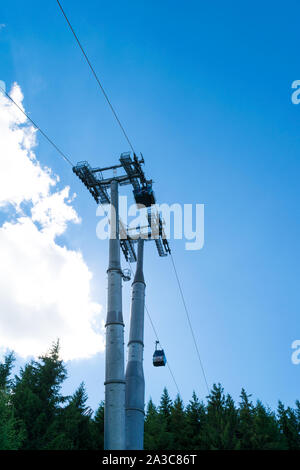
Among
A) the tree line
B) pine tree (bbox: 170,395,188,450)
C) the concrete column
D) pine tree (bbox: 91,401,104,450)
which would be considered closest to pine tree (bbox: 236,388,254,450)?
the tree line

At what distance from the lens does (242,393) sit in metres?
39.3

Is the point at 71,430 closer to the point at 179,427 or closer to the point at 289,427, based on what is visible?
the point at 179,427

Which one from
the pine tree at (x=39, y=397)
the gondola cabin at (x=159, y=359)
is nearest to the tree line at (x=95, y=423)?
the pine tree at (x=39, y=397)

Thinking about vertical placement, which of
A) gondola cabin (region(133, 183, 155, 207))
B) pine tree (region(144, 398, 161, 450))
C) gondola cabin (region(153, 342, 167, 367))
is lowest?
pine tree (region(144, 398, 161, 450))

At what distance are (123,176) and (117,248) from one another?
15.7 ft

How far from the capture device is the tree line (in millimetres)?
28234

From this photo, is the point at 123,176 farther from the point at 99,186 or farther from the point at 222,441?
the point at 222,441

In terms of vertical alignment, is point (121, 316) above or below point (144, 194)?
below

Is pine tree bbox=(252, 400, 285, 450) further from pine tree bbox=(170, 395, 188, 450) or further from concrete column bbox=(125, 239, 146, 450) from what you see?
concrete column bbox=(125, 239, 146, 450)

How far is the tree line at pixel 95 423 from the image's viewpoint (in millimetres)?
28234

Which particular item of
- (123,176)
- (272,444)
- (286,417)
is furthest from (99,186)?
(286,417)

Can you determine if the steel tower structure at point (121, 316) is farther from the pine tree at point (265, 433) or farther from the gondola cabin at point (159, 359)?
the pine tree at point (265, 433)

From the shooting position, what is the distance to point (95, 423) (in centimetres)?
3656

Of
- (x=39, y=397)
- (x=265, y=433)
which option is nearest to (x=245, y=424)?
(x=265, y=433)
